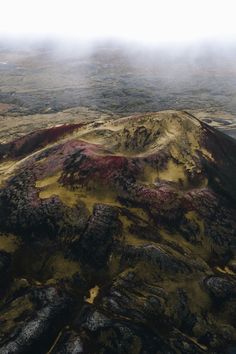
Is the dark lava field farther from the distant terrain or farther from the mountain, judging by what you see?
the distant terrain

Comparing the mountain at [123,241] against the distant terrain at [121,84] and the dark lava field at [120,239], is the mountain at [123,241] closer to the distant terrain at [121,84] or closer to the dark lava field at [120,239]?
the dark lava field at [120,239]

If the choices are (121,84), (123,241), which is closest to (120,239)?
(123,241)

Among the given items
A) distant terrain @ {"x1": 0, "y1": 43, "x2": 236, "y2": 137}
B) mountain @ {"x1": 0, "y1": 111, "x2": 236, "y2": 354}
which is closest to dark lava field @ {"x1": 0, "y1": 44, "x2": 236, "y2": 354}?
mountain @ {"x1": 0, "y1": 111, "x2": 236, "y2": 354}

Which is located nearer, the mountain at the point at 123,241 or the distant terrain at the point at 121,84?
the mountain at the point at 123,241

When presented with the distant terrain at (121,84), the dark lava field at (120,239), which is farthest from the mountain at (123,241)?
the distant terrain at (121,84)

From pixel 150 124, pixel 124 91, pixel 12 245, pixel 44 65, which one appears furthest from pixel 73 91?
pixel 12 245

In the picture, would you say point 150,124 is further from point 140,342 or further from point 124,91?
point 124,91

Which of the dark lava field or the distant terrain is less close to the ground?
the dark lava field

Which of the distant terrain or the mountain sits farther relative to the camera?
the distant terrain
